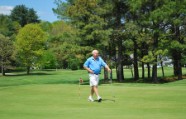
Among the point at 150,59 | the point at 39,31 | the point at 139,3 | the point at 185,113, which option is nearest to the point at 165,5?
the point at 139,3

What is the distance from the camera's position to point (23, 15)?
12144cm

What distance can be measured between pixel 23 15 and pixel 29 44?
117 feet

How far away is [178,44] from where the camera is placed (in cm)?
4528

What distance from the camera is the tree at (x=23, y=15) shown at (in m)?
121

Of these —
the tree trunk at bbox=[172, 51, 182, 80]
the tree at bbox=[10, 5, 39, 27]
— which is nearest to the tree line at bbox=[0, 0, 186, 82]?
the tree trunk at bbox=[172, 51, 182, 80]

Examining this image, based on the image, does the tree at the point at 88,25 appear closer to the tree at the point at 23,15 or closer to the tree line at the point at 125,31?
the tree line at the point at 125,31

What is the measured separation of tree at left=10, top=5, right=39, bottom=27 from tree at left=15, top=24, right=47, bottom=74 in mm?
33024

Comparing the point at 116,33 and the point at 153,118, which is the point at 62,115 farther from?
the point at 116,33

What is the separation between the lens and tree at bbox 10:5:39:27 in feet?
398

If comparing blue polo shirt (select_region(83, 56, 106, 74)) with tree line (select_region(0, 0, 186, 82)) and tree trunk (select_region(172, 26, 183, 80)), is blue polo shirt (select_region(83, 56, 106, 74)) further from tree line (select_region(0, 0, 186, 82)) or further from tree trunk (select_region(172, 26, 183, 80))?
tree trunk (select_region(172, 26, 183, 80))

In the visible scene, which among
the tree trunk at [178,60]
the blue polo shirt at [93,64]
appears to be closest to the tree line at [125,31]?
the tree trunk at [178,60]

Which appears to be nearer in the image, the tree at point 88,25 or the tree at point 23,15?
the tree at point 88,25

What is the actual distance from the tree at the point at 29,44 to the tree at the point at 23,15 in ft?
108

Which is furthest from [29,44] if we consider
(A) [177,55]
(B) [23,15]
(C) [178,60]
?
(C) [178,60]
